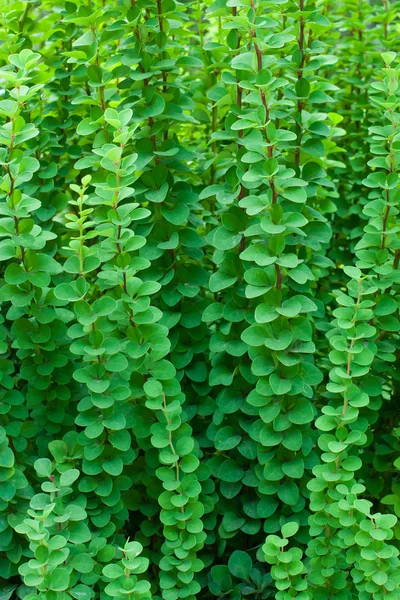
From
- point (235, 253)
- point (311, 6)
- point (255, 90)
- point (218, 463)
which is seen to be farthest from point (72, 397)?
point (311, 6)

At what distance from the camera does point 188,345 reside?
6.92 feet

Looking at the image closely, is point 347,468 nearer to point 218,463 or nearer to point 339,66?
point 218,463

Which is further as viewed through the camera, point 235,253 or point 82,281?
point 235,253

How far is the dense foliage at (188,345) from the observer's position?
5.51 ft

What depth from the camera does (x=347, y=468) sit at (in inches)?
65.8

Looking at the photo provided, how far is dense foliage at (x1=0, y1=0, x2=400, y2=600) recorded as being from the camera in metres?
1.68

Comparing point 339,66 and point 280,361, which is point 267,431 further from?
point 339,66

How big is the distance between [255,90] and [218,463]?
94 centimetres

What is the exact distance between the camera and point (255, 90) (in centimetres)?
171

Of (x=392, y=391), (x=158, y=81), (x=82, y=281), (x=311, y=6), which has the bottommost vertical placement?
(x=392, y=391)

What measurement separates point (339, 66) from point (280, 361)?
5.54ft

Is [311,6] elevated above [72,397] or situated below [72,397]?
above

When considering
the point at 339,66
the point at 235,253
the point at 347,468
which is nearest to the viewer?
the point at 347,468

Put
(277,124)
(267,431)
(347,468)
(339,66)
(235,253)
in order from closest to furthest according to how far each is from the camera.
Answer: (347,468), (267,431), (235,253), (277,124), (339,66)
